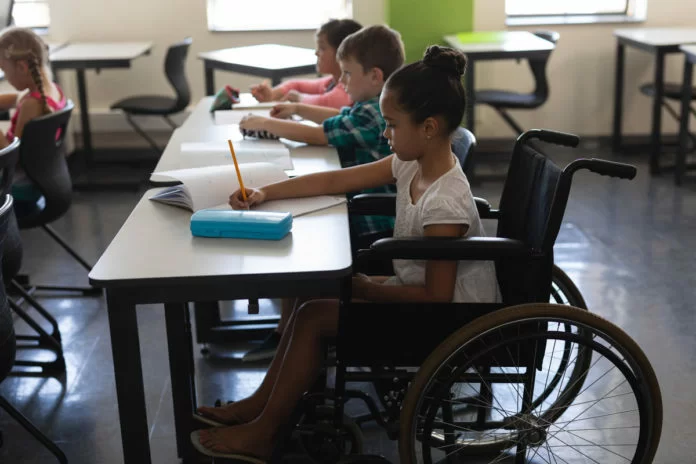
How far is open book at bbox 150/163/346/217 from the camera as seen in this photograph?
200cm

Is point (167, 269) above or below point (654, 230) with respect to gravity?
above

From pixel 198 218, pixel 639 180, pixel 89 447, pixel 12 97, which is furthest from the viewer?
pixel 639 180

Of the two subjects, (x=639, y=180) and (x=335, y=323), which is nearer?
(x=335, y=323)

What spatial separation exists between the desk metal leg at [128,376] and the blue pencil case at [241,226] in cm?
24

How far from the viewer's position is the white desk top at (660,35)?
15.9ft

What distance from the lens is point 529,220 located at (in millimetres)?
1955

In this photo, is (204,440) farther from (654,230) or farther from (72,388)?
(654,230)

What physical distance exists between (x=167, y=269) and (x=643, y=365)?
36.5 inches

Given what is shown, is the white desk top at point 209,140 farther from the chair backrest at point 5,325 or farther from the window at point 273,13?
the window at point 273,13

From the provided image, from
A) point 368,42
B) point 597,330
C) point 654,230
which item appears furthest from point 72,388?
point 654,230

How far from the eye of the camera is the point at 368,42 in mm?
2488

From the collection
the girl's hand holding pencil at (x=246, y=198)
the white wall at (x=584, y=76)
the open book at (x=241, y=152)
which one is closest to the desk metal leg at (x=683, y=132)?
the white wall at (x=584, y=76)

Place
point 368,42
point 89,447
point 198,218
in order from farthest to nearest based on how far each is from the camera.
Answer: point 368,42 < point 89,447 < point 198,218

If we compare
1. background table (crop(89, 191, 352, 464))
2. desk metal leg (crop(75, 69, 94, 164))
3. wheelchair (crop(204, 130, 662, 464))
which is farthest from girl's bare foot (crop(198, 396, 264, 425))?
desk metal leg (crop(75, 69, 94, 164))
